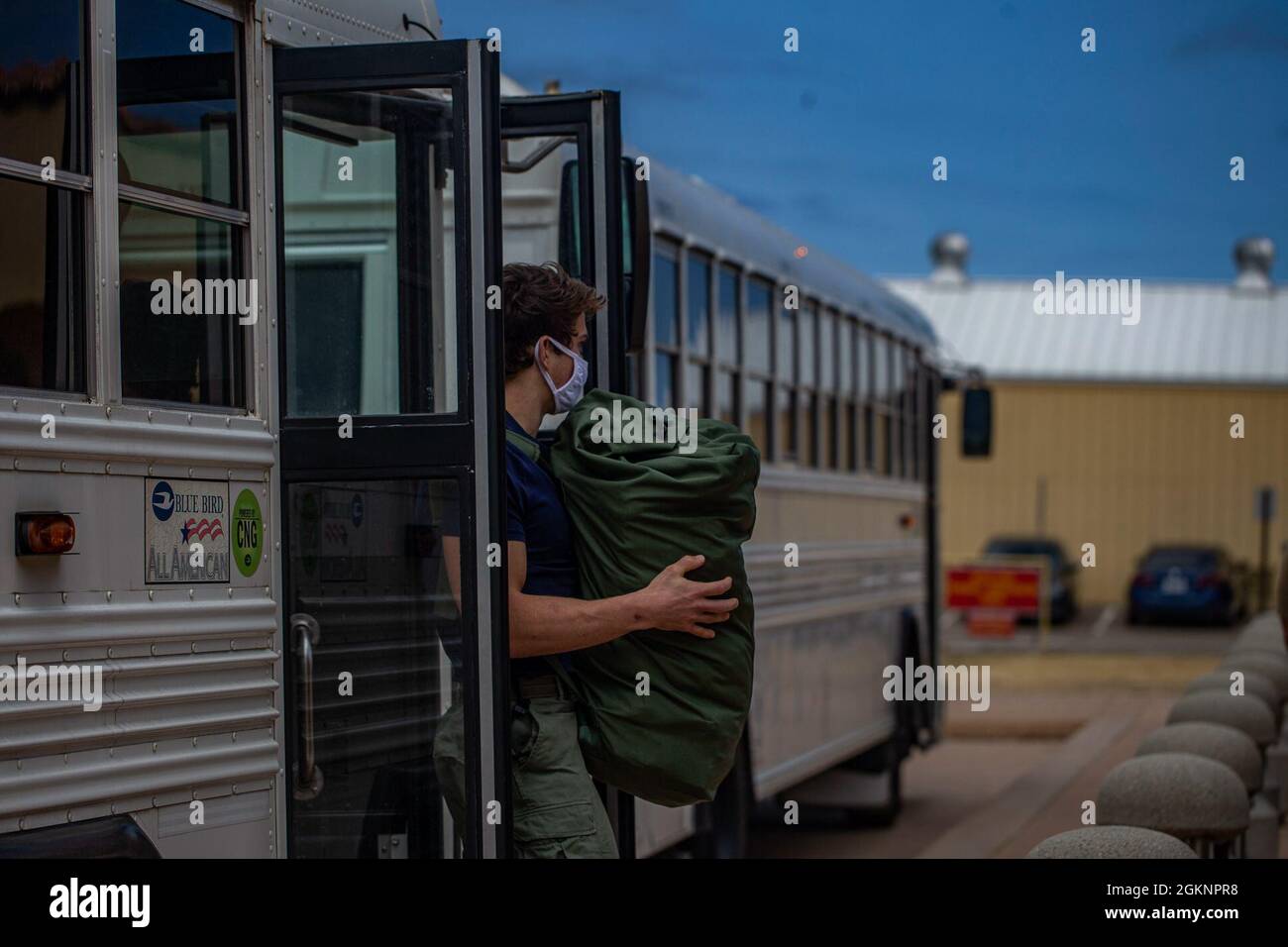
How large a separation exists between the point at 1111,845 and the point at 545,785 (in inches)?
57.6

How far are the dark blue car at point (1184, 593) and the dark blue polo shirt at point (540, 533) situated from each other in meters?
31.0

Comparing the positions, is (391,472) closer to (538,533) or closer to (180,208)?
(538,533)

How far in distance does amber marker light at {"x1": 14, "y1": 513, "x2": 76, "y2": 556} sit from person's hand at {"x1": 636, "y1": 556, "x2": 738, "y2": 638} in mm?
1131

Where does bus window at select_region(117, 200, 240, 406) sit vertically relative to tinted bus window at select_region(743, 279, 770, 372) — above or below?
below

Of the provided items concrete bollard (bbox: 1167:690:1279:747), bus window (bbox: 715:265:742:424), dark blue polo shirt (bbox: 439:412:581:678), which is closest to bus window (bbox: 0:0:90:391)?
dark blue polo shirt (bbox: 439:412:581:678)

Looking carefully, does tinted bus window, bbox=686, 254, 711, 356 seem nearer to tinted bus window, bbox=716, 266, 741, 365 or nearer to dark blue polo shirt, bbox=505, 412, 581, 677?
tinted bus window, bbox=716, 266, 741, 365

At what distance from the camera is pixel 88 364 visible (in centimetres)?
367

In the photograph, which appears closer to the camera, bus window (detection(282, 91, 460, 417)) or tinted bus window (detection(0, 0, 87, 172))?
tinted bus window (detection(0, 0, 87, 172))

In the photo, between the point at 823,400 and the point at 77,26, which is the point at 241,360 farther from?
the point at 823,400

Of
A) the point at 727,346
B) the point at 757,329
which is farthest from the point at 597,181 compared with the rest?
the point at 757,329

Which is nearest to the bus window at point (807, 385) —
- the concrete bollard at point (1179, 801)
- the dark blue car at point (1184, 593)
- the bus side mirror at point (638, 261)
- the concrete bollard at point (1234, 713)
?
the concrete bollard at point (1234, 713)

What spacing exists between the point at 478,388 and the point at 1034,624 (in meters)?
31.0

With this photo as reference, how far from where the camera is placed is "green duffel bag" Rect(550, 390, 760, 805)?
406cm
